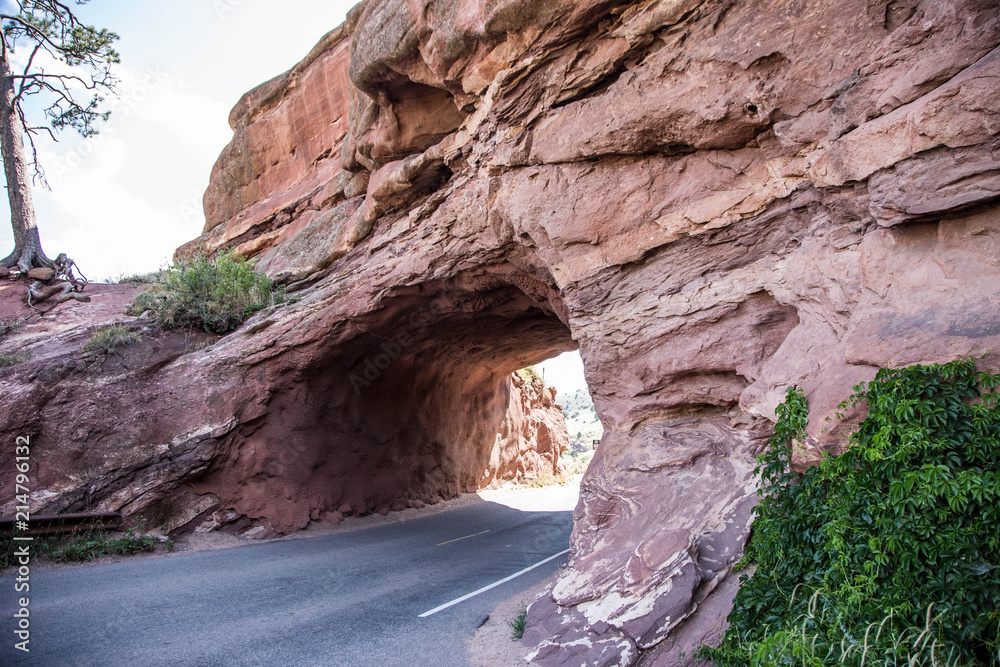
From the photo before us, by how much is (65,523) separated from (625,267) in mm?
9886

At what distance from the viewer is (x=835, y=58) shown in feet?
18.3

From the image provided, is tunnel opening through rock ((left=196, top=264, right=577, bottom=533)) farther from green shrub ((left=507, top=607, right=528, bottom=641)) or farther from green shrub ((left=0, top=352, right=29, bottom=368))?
green shrub ((left=507, top=607, right=528, bottom=641))

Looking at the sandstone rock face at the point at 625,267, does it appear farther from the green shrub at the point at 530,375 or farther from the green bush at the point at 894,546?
the green shrub at the point at 530,375

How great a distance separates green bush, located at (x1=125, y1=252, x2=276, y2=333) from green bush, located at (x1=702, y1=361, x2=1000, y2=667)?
1185 cm

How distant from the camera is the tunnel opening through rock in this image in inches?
443

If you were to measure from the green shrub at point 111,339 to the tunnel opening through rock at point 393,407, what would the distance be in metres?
3.16

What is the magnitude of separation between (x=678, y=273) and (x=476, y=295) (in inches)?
209

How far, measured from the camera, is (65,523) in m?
8.79

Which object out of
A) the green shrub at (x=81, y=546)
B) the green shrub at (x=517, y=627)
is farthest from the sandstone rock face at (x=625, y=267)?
the green shrub at (x=81, y=546)

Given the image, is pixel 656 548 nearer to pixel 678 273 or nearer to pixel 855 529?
pixel 855 529

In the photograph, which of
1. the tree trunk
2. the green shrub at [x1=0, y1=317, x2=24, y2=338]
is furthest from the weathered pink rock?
the green shrub at [x1=0, y1=317, x2=24, y2=338]

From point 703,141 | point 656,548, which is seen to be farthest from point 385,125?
point 656,548

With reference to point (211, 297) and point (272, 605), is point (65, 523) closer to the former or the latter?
point (272, 605)

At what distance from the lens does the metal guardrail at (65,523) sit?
26.3 ft
